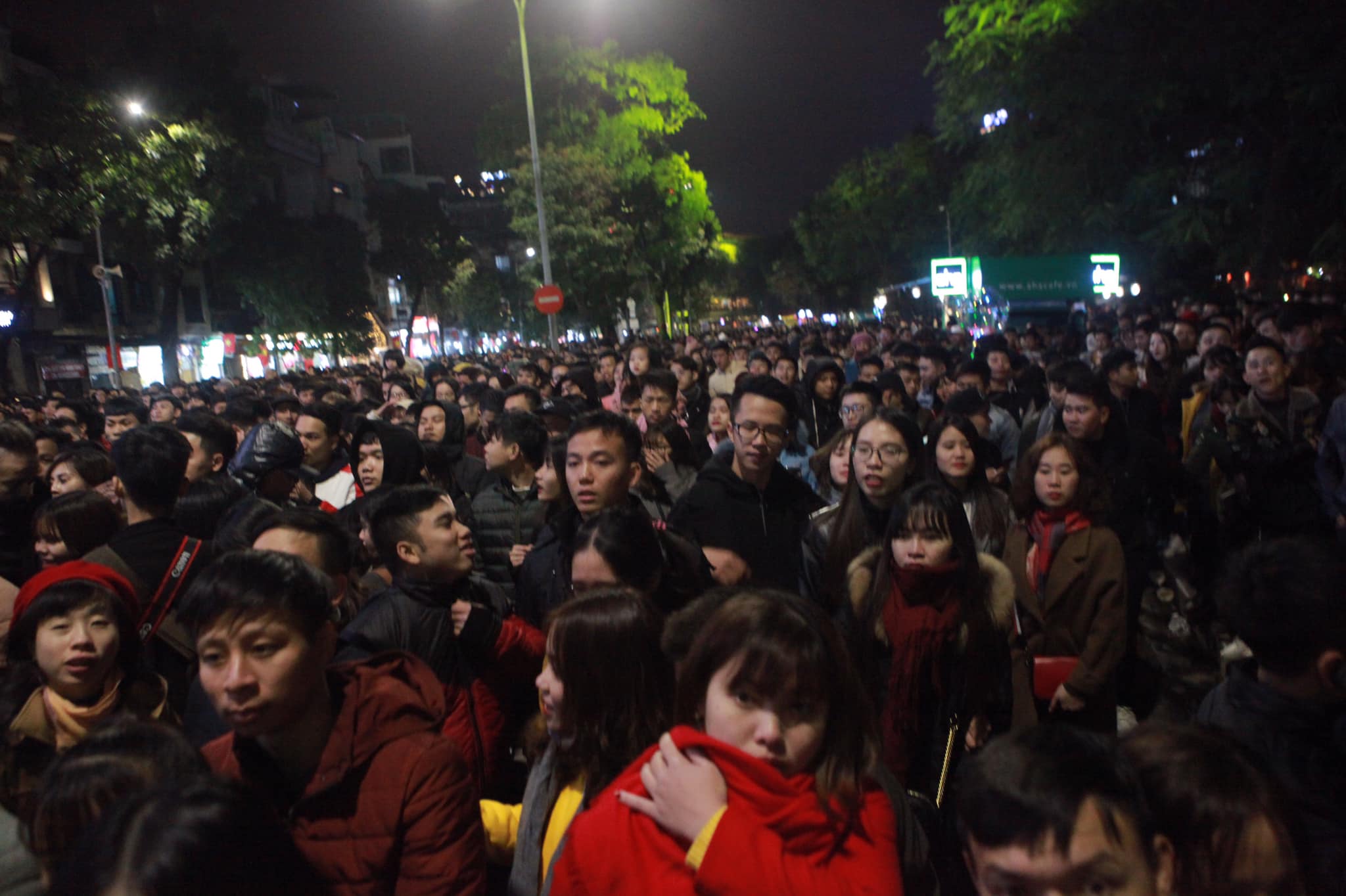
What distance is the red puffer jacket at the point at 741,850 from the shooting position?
5.82 feet

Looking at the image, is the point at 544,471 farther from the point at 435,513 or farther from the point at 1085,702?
the point at 1085,702

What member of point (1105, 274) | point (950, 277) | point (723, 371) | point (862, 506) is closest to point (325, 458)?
point (862, 506)

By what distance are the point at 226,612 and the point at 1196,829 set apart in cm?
220

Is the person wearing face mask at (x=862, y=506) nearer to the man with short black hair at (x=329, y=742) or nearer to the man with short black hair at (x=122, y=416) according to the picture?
the man with short black hair at (x=329, y=742)

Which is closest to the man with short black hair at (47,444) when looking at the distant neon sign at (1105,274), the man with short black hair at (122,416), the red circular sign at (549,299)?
the man with short black hair at (122,416)

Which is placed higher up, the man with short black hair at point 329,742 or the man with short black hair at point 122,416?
the man with short black hair at point 122,416

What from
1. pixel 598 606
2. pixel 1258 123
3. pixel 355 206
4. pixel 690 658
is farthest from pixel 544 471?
pixel 355 206

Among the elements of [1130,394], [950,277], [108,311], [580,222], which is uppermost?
[580,222]

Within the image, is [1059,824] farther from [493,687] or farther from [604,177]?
[604,177]

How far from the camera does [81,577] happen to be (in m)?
3.31

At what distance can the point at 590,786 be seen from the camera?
2.52 meters

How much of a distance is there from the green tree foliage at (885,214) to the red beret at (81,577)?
226 feet

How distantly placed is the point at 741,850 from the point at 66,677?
235cm

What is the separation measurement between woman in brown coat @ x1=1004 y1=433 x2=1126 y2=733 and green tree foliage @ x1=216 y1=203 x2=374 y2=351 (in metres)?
38.7
